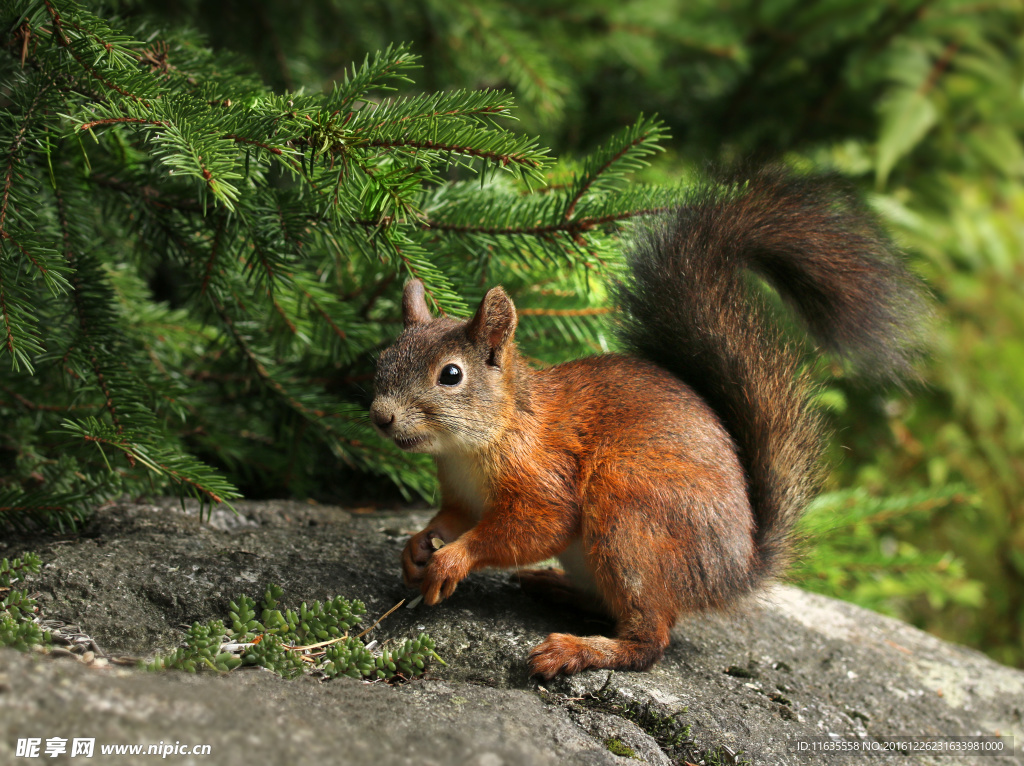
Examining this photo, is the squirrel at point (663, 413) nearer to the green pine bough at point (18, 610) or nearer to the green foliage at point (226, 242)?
the green foliage at point (226, 242)

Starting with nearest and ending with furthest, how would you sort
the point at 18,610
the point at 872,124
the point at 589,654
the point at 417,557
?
1. the point at 18,610
2. the point at 589,654
3. the point at 417,557
4. the point at 872,124

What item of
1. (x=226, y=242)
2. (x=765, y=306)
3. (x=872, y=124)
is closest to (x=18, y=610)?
(x=226, y=242)

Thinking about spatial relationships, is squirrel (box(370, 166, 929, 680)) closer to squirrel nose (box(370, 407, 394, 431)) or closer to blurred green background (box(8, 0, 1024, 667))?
squirrel nose (box(370, 407, 394, 431))

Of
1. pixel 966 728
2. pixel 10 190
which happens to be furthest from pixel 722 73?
pixel 10 190

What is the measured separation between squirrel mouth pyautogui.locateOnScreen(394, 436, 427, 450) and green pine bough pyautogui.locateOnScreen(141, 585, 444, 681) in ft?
1.03

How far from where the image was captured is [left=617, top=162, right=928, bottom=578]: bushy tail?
66.1 inches

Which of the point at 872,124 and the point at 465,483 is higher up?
the point at 872,124

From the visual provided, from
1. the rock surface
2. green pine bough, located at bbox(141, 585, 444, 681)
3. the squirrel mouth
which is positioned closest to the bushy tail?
the rock surface

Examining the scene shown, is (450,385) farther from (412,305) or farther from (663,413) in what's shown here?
(663,413)

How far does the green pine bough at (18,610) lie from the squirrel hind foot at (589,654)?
0.82 metres

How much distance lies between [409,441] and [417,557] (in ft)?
0.79

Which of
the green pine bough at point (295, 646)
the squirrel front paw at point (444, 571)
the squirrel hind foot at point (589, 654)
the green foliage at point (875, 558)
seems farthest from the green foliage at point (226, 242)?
the green foliage at point (875, 558)

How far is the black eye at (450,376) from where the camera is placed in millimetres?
1633

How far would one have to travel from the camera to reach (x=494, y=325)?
1.64 m
